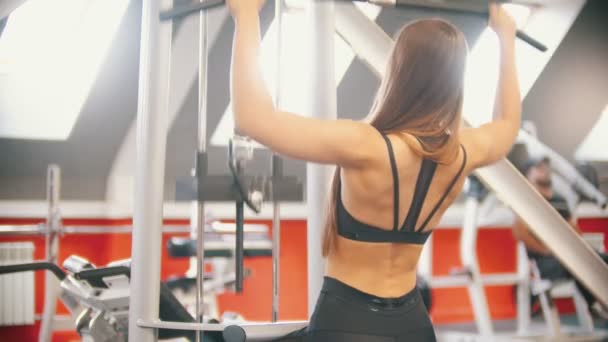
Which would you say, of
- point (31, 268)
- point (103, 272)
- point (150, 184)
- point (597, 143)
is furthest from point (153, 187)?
point (597, 143)

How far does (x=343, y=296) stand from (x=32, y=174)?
419 cm

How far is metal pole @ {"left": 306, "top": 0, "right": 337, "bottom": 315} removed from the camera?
2.00m

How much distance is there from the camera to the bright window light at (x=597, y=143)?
6398mm

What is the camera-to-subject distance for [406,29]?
1317mm

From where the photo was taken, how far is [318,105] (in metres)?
2.01

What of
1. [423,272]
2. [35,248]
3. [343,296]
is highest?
[343,296]

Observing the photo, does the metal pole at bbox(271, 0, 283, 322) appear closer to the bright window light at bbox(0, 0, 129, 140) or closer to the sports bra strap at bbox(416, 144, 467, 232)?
the sports bra strap at bbox(416, 144, 467, 232)

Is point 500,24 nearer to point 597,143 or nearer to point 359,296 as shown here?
point 359,296

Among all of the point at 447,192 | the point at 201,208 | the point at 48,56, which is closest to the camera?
the point at 447,192

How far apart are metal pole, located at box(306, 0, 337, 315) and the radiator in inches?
126

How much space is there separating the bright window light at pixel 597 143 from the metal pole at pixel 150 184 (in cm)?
552

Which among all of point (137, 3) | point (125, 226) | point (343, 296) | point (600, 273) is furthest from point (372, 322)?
point (125, 226)

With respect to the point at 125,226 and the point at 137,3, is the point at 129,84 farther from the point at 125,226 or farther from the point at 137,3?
the point at 125,226

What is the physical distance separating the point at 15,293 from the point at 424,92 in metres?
4.05
